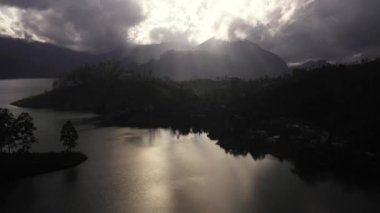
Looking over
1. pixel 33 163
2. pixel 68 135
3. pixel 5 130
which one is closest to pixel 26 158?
pixel 33 163

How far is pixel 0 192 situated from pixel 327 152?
106827 millimetres

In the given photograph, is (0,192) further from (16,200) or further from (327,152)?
(327,152)

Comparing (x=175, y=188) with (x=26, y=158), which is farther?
(x=26, y=158)

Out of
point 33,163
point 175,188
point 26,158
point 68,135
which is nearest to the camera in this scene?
point 175,188

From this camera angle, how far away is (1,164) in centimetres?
10644

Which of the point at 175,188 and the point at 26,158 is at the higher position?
the point at 26,158

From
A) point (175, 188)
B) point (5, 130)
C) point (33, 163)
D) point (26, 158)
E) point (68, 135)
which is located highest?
point (5, 130)

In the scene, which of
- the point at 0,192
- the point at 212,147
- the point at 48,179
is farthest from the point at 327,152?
the point at 0,192

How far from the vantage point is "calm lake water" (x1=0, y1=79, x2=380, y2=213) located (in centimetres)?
8625

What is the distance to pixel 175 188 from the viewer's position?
320 feet

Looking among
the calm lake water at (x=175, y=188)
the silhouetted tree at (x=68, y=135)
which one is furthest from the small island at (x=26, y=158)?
the calm lake water at (x=175, y=188)

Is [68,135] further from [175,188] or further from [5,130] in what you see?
[175,188]

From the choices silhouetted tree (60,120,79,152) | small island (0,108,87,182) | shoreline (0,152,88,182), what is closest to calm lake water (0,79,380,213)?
shoreline (0,152,88,182)

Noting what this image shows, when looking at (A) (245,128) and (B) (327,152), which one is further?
(A) (245,128)
